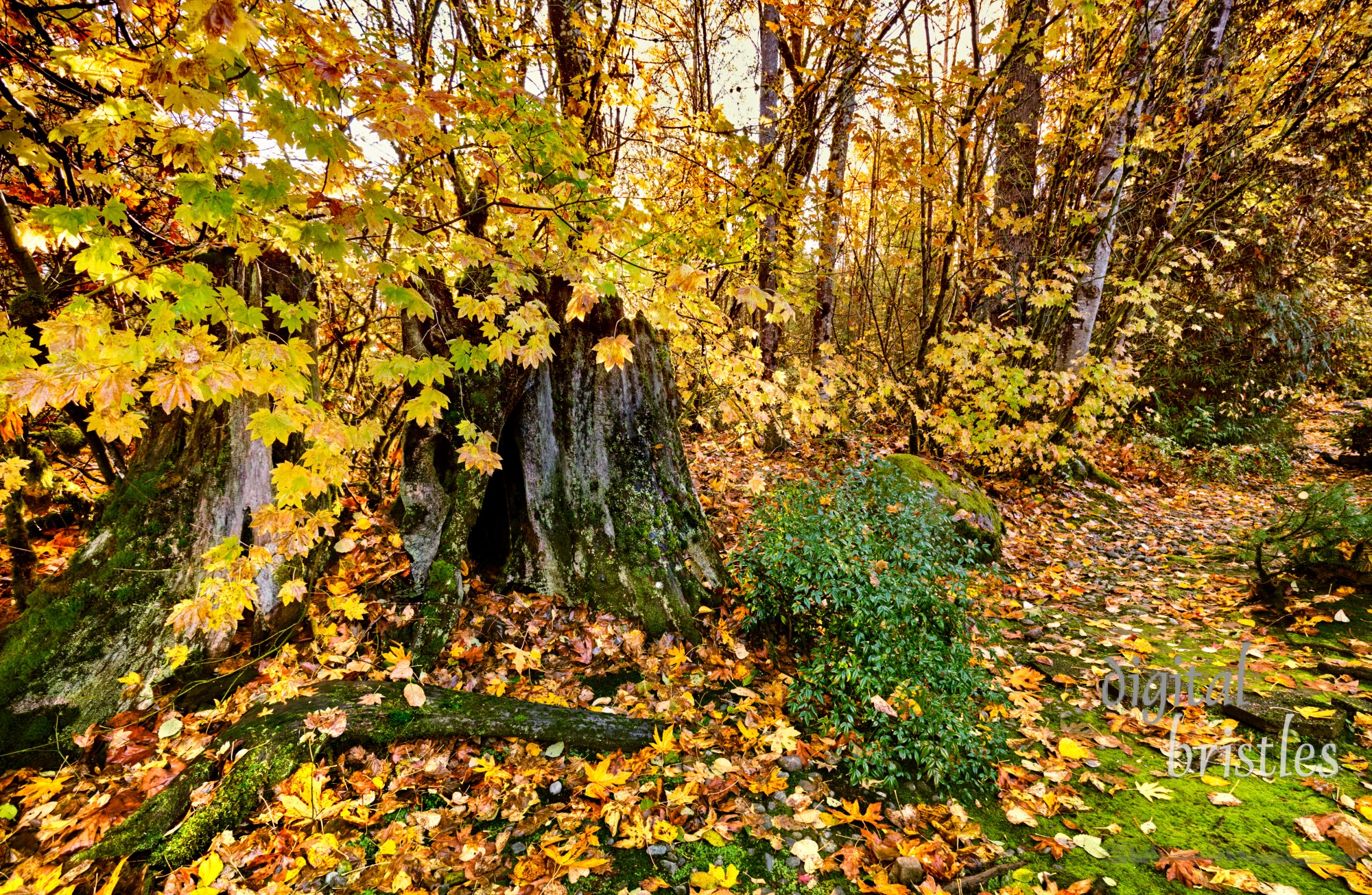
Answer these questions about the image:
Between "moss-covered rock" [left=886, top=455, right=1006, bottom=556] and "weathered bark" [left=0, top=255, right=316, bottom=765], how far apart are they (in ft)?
20.6

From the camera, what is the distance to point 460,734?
308 centimetres

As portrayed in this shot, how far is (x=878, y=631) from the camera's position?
346 centimetres

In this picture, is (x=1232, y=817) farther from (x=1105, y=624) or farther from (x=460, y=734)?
(x=460, y=734)

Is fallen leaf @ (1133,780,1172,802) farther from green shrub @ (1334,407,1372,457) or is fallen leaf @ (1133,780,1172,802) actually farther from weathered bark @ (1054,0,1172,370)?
green shrub @ (1334,407,1372,457)

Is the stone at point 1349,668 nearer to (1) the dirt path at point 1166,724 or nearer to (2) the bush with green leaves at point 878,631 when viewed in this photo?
(1) the dirt path at point 1166,724

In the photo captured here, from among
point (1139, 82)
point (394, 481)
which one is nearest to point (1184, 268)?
point (1139, 82)

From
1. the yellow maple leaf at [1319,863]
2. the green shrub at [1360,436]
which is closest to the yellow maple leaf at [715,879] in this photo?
the yellow maple leaf at [1319,863]

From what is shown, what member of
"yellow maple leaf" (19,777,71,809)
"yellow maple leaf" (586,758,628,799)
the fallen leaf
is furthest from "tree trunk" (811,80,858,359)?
"yellow maple leaf" (19,777,71,809)

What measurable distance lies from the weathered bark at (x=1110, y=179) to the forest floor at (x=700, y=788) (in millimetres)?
4868

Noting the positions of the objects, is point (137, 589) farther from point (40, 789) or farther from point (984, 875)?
point (984, 875)

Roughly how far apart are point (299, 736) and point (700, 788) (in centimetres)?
223

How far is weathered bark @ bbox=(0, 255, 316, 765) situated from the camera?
3.03 meters

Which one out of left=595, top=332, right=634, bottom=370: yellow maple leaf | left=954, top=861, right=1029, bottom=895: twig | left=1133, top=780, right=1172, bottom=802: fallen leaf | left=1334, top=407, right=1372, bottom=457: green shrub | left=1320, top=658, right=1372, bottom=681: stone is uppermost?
left=595, top=332, right=634, bottom=370: yellow maple leaf

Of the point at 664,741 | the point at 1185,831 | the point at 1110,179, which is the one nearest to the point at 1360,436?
the point at 1110,179
